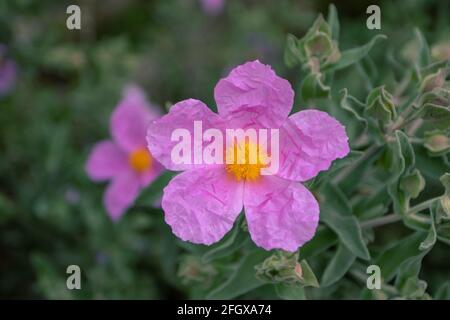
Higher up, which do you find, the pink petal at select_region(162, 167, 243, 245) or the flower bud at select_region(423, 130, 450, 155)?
the flower bud at select_region(423, 130, 450, 155)

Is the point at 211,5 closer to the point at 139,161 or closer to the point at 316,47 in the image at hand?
the point at 139,161

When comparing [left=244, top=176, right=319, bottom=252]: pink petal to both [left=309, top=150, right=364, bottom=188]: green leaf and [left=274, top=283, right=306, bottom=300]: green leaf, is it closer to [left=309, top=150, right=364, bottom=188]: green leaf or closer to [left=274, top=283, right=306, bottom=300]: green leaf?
[left=309, top=150, right=364, bottom=188]: green leaf

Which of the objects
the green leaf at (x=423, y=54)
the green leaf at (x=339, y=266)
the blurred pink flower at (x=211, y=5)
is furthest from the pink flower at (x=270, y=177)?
the blurred pink flower at (x=211, y=5)

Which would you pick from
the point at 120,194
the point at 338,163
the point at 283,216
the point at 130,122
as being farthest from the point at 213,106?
the point at 283,216

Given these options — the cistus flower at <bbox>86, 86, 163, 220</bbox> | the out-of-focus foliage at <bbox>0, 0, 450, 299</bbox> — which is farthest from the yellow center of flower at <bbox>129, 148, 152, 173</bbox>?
the out-of-focus foliage at <bbox>0, 0, 450, 299</bbox>

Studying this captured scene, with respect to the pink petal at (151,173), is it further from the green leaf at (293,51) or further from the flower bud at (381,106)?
the flower bud at (381,106)

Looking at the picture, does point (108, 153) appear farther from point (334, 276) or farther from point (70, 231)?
point (334, 276)

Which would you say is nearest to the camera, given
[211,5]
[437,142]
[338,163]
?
[338,163]
